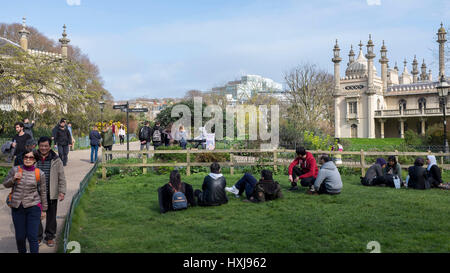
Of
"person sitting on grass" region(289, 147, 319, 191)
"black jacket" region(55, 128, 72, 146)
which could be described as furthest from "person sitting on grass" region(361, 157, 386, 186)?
"black jacket" region(55, 128, 72, 146)

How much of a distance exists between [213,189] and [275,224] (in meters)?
1.99

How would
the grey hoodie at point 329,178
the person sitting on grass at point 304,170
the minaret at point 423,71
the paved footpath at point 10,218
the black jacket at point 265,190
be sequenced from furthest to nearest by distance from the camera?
the minaret at point 423,71, the person sitting on grass at point 304,170, the grey hoodie at point 329,178, the black jacket at point 265,190, the paved footpath at point 10,218

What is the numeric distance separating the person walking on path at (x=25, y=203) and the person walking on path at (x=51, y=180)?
56 centimetres

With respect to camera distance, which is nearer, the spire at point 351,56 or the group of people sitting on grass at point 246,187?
the group of people sitting on grass at point 246,187

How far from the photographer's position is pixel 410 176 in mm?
10914

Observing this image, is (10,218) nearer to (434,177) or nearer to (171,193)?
(171,193)

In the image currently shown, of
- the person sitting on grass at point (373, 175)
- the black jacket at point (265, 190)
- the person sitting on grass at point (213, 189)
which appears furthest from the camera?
the person sitting on grass at point (373, 175)

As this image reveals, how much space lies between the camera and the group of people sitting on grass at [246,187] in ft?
27.0

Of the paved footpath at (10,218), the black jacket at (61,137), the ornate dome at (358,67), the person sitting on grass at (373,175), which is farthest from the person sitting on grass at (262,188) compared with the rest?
the ornate dome at (358,67)

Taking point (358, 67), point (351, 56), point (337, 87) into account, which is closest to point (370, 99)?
point (337, 87)

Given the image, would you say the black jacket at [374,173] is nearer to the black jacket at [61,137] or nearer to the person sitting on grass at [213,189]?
the person sitting on grass at [213,189]

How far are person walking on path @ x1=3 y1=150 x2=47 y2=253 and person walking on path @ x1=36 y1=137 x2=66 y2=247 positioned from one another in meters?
0.56
